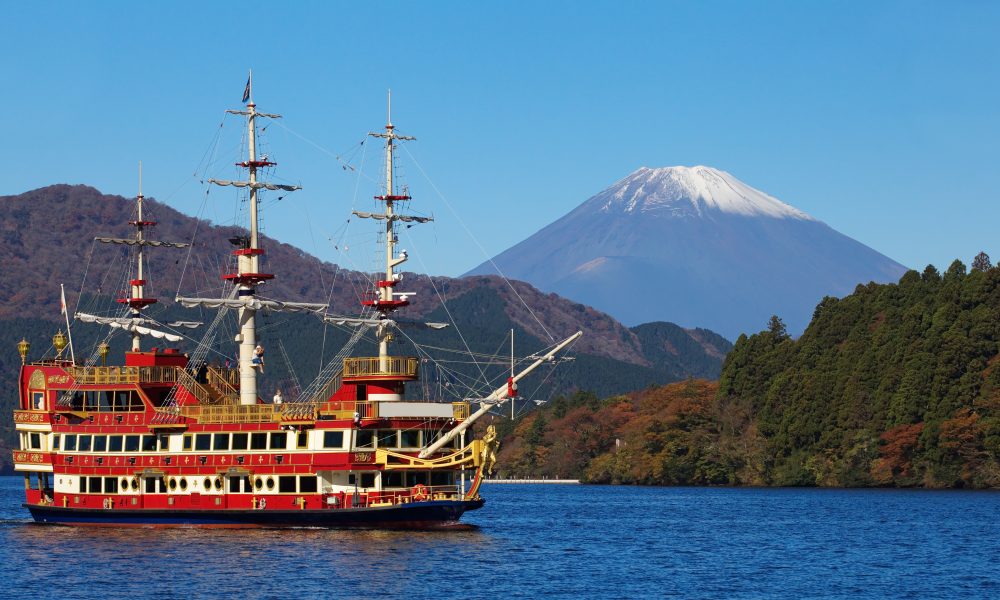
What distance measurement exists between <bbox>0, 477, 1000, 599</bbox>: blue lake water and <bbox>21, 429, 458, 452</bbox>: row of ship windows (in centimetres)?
361

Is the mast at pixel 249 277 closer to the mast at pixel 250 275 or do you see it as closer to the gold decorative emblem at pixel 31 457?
the mast at pixel 250 275

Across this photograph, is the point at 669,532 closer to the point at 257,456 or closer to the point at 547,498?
the point at 257,456

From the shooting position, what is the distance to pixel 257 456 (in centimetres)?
6406

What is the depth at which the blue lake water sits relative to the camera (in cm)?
4938

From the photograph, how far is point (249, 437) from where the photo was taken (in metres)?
64.4

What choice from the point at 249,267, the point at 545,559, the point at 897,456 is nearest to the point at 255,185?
the point at 249,267

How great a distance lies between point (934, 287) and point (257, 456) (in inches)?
2767

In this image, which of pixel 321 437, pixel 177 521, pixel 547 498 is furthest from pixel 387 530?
pixel 547 498

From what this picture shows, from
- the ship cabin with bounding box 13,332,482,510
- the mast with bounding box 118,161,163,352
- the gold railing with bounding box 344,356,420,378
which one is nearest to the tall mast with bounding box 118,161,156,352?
the mast with bounding box 118,161,163,352

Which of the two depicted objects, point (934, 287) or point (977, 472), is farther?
point (934, 287)

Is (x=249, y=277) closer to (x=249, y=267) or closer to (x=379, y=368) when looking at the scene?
(x=249, y=267)

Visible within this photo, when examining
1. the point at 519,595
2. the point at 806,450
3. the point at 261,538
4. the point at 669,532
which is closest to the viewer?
the point at 519,595

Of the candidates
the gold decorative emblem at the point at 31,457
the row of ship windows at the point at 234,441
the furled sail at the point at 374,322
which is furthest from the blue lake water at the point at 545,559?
the furled sail at the point at 374,322

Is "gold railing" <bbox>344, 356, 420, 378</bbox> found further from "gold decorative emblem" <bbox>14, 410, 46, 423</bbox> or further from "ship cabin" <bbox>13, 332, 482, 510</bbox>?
"gold decorative emblem" <bbox>14, 410, 46, 423</bbox>
